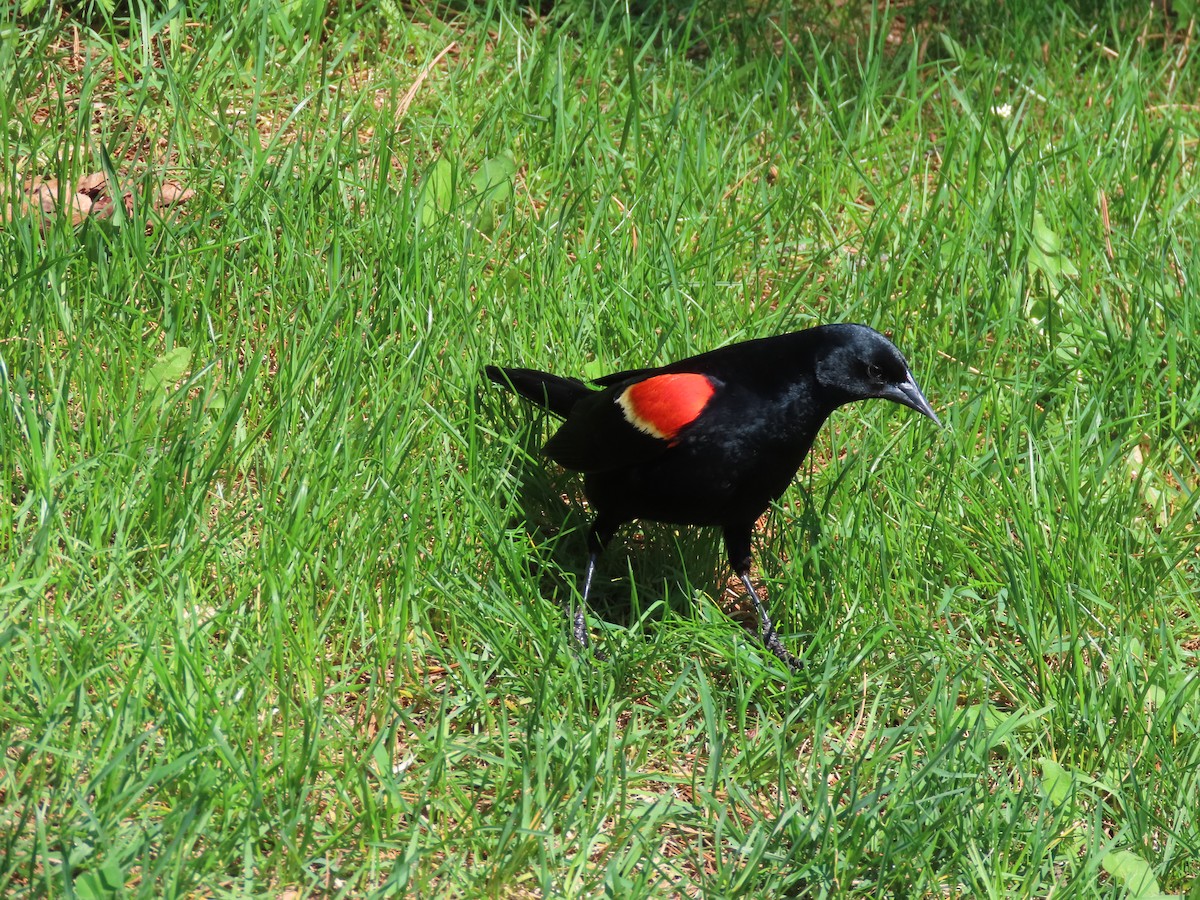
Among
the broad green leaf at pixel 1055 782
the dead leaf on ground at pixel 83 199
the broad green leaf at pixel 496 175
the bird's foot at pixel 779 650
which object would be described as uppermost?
the dead leaf on ground at pixel 83 199

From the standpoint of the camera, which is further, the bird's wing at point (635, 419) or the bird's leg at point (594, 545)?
the bird's leg at point (594, 545)

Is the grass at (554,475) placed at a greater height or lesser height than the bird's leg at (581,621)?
greater

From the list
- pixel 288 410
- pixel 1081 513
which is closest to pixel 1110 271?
pixel 1081 513

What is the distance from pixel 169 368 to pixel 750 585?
5.91 feet

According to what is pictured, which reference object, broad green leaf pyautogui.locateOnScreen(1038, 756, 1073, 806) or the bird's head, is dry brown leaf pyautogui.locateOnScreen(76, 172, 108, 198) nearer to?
the bird's head

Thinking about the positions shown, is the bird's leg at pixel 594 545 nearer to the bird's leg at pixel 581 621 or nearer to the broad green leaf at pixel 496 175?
the bird's leg at pixel 581 621

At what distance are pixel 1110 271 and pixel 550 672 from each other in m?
2.78

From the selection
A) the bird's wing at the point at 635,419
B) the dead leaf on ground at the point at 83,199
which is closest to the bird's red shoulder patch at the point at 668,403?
the bird's wing at the point at 635,419

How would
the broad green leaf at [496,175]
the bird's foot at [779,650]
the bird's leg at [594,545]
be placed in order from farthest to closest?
the broad green leaf at [496,175]
the bird's leg at [594,545]
the bird's foot at [779,650]

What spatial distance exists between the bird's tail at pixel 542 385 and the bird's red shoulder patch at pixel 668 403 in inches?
11.6

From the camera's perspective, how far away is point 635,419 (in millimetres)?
3648

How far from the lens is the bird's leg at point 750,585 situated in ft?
12.1

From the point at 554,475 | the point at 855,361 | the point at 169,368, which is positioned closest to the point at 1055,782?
the point at 855,361

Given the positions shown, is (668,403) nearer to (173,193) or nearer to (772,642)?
(772,642)
